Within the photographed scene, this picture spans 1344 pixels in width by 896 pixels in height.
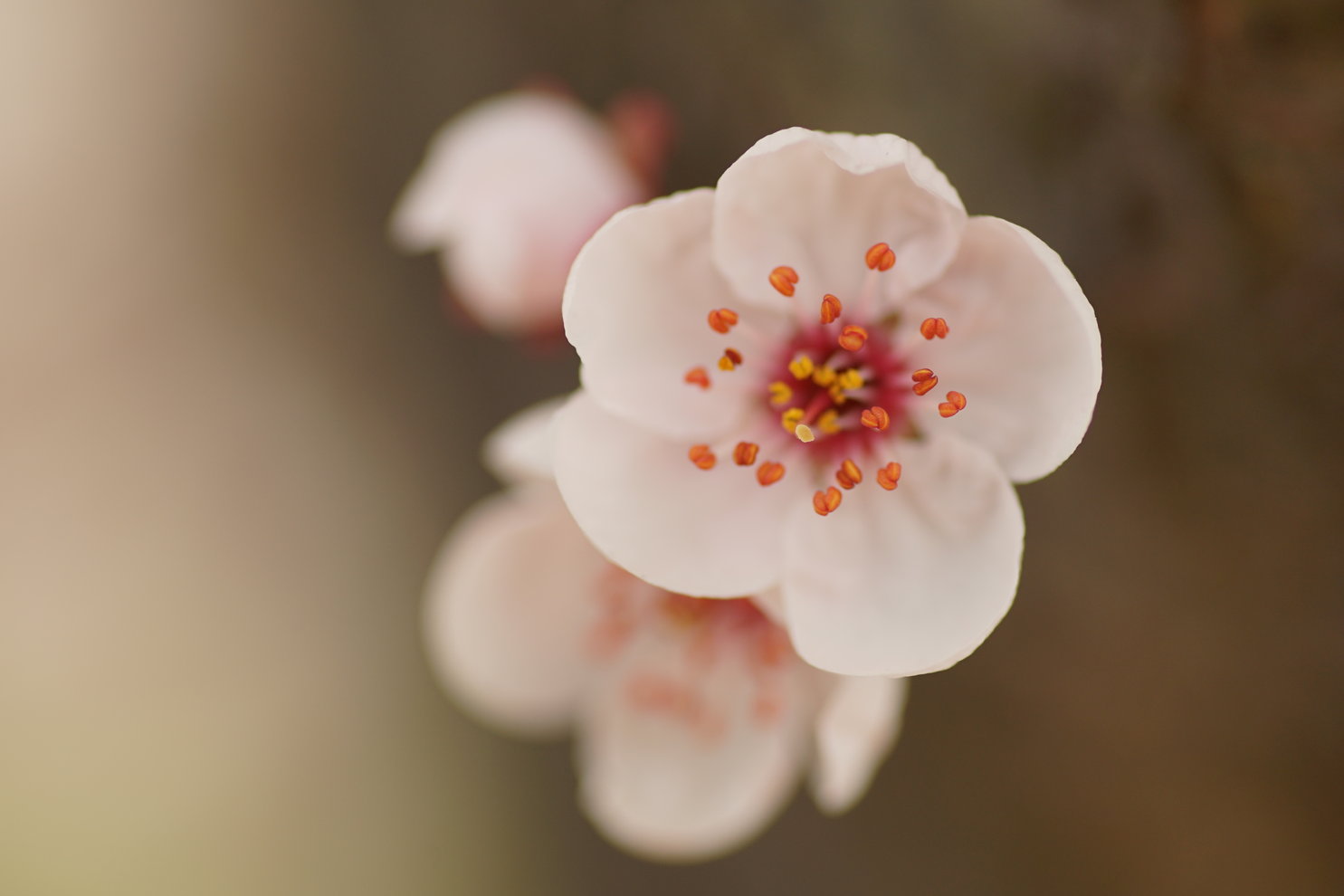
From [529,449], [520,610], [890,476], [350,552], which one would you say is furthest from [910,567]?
[350,552]

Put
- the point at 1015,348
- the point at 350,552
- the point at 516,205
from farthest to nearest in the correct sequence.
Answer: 1. the point at 350,552
2. the point at 516,205
3. the point at 1015,348

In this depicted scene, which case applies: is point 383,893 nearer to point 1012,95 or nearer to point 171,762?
point 171,762

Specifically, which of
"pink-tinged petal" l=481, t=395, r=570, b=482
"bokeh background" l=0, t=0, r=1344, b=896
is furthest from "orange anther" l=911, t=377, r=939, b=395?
"bokeh background" l=0, t=0, r=1344, b=896

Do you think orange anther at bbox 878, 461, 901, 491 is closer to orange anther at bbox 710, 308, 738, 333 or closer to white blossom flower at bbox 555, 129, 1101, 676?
white blossom flower at bbox 555, 129, 1101, 676

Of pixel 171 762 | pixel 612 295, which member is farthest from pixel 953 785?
pixel 171 762

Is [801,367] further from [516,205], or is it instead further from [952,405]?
[516,205]

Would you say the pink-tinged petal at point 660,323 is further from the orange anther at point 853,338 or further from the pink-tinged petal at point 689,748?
the pink-tinged petal at point 689,748

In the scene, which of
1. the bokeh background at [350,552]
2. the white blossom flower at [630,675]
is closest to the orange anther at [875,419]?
the white blossom flower at [630,675]
